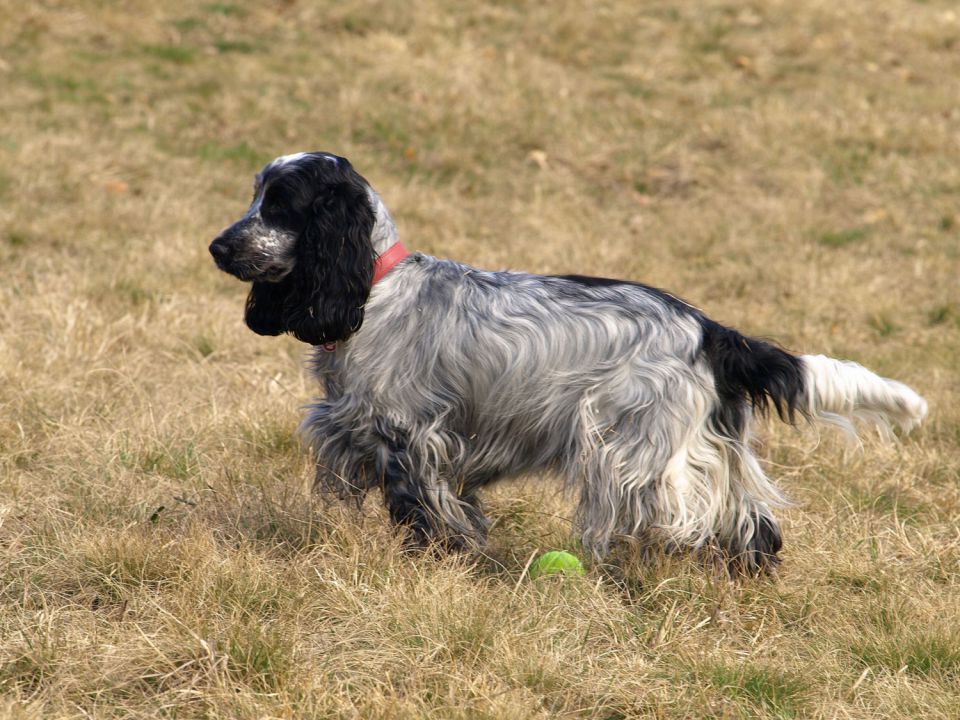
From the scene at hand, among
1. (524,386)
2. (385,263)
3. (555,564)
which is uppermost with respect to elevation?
(385,263)

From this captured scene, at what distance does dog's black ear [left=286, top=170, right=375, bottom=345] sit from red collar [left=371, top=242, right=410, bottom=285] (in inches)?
3.9

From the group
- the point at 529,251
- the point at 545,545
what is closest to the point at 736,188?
the point at 529,251

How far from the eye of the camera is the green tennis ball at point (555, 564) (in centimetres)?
437

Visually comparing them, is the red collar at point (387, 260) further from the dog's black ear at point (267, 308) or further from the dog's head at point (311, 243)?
the dog's black ear at point (267, 308)

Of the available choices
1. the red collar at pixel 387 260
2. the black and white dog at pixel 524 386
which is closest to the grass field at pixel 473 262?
the black and white dog at pixel 524 386

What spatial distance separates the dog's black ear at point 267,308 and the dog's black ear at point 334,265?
→ 19 centimetres

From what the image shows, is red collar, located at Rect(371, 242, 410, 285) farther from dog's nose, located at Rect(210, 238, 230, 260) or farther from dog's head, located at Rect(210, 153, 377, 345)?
dog's nose, located at Rect(210, 238, 230, 260)

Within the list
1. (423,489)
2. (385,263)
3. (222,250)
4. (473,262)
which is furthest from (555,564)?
(473,262)

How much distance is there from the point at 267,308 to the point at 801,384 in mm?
1986

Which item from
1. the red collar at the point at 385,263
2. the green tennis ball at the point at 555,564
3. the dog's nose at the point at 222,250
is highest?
the dog's nose at the point at 222,250

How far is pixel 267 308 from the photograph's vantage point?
15.3ft

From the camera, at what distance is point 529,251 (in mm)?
9195

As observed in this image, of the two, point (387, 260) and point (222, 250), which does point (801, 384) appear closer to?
point (387, 260)

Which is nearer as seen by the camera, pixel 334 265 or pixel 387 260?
pixel 334 265
